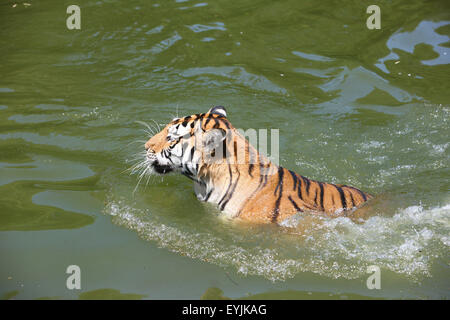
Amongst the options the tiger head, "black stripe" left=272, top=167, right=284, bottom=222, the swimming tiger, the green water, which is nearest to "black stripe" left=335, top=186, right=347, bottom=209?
the swimming tiger

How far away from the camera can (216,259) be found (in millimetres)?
3410

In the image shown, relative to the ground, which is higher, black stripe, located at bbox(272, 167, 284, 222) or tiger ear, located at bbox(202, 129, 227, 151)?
tiger ear, located at bbox(202, 129, 227, 151)

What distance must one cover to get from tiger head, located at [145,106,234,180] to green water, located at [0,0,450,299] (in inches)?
13.7

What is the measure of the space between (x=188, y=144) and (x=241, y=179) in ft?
1.61

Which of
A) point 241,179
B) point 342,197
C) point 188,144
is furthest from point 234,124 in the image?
point 342,197

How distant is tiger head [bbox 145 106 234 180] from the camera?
3.68 metres

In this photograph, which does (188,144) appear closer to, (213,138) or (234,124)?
(213,138)

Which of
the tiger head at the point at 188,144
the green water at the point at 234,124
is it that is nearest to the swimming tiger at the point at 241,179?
the tiger head at the point at 188,144

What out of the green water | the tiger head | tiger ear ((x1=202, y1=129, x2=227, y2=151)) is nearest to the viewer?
the green water

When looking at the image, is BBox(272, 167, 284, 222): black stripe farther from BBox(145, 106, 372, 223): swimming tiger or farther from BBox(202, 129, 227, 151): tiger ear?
BBox(202, 129, 227, 151): tiger ear

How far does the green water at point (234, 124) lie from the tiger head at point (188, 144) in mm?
349

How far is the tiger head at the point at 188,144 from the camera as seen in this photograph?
3684 millimetres

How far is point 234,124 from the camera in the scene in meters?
5.54
